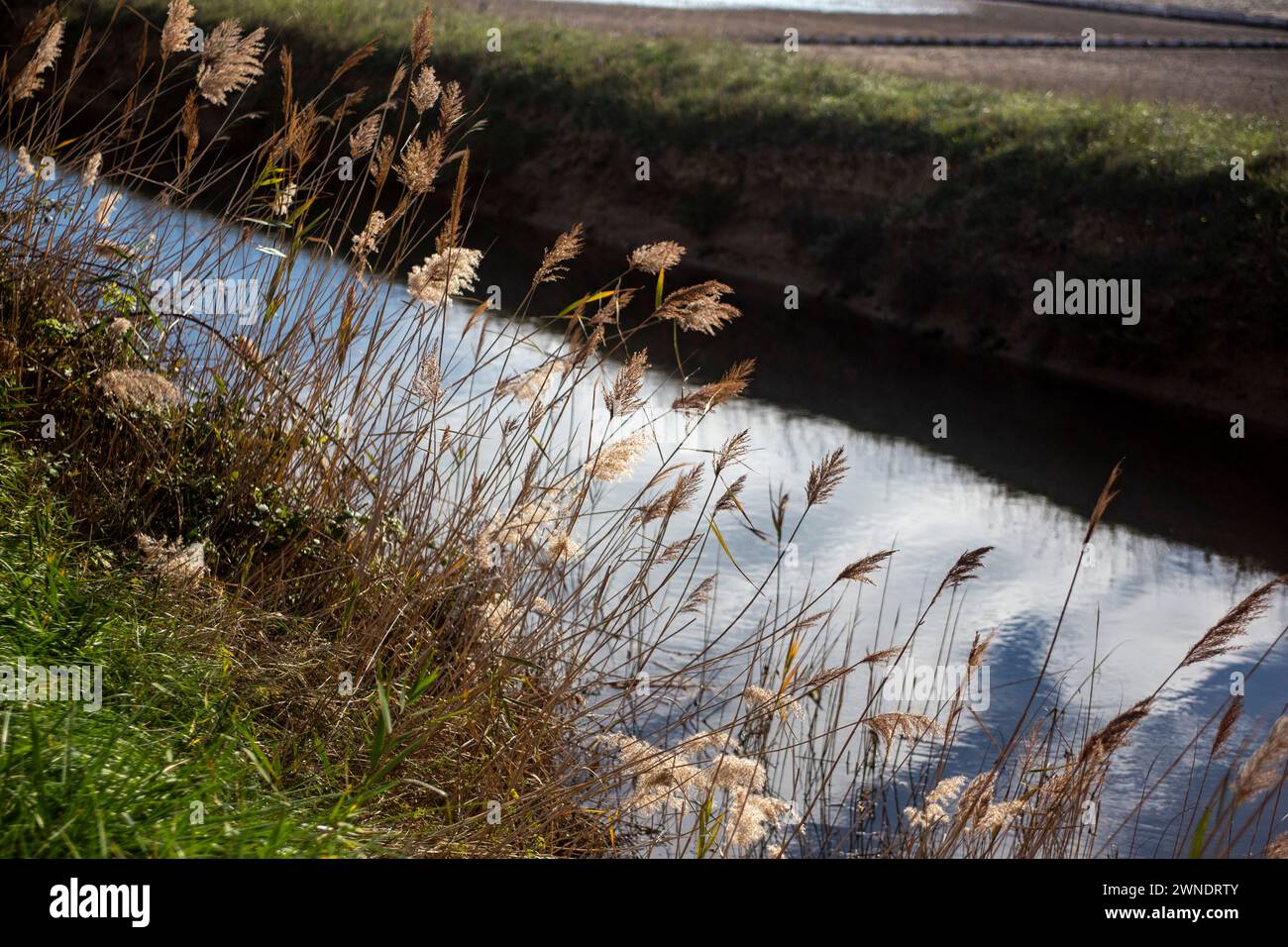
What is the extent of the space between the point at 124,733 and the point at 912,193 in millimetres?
13075

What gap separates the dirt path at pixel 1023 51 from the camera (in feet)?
62.9

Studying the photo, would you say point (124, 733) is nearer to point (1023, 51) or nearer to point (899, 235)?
point (899, 235)

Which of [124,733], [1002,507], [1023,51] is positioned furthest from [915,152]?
[124,733]

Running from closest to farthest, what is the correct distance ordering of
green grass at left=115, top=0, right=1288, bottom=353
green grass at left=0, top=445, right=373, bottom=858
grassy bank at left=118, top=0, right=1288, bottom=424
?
green grass at left=0, top=445, right=373, bottom=858 → grassy bank at left=118, top=0, right=1288, bottom=424 → green grass at left=115, top=0, right=1288, bottom=353

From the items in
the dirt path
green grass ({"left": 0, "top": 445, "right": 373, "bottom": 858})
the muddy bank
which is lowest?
green grass ({"left": 0, "top": 445, "right": 373, "bottom": 858})

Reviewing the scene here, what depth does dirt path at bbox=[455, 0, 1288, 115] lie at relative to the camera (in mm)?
19172

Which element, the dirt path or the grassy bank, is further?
the dirt path

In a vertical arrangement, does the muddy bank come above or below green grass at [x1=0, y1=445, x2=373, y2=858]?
above

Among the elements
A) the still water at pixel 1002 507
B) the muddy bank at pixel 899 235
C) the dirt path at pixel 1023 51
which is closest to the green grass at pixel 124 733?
the still water at pixel 1002 507

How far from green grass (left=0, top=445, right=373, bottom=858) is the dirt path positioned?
16.6 meters

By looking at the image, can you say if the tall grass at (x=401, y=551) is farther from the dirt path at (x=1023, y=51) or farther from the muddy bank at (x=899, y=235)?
the dirt path at (x=1023, y=51)

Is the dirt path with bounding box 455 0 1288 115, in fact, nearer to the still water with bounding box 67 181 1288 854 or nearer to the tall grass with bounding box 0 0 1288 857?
the still water with bounding box 67 181 1288 854

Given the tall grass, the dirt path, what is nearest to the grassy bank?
the dirt path
